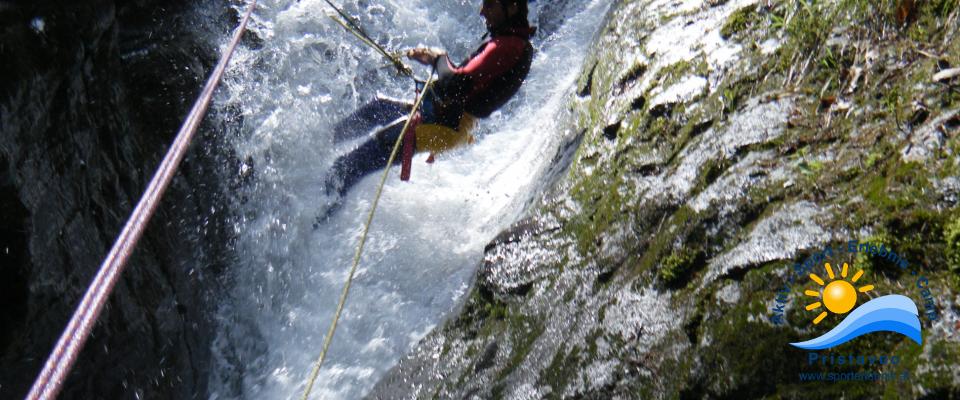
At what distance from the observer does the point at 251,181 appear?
5.07 meters

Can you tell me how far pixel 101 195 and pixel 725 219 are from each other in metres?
3.11

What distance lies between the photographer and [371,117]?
5.51 metres

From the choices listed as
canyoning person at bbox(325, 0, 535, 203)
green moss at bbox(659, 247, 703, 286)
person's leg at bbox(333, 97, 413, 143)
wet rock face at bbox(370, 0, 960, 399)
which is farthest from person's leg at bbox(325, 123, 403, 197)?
green moss at bbox(659, 247, 703, 286)

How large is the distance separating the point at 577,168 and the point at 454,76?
1.73 meters

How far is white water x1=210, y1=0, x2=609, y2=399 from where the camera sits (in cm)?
424

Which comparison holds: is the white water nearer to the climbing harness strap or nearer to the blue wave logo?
the climbing harness strap

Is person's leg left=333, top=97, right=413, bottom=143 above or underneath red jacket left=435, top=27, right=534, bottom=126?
underneath

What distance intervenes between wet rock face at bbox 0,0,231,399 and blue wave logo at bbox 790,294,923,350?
9.80ft

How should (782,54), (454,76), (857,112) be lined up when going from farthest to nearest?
(454,76) < (782,54) < (857,112)

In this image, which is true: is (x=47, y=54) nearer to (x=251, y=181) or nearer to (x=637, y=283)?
(x=251, y=181)

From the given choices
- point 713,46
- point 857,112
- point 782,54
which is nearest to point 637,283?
point 857,112

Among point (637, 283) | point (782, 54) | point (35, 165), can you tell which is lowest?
point (637, 283)

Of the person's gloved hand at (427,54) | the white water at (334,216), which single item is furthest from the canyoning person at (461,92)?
the white water at (334,216)

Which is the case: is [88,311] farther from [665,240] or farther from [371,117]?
[371,117]
